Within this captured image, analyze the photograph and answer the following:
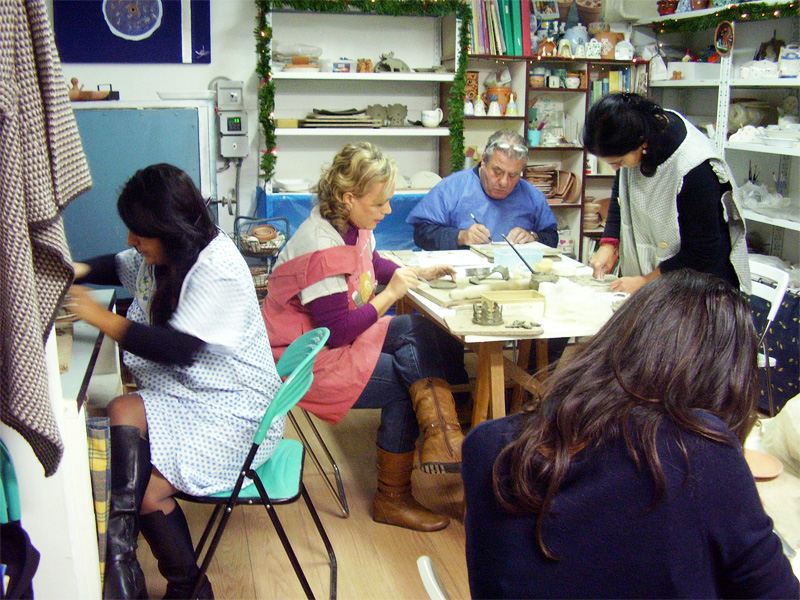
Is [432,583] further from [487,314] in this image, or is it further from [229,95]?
[229,95]

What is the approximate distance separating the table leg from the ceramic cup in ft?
9.81

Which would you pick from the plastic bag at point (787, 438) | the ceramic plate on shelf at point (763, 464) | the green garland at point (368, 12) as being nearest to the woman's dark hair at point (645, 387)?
the ceramic plate on shelf at point (763, 464)

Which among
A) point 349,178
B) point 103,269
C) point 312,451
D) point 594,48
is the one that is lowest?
point 312,451

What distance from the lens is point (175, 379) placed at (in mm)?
1996

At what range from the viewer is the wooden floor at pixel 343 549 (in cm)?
226

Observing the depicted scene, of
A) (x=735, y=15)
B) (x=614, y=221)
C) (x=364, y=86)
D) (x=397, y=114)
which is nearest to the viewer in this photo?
(x=614, y=221)

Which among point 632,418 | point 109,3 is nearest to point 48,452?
point 632,418

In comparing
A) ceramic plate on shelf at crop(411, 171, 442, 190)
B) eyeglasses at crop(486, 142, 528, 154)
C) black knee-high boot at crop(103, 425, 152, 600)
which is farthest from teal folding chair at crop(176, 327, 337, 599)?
ceramic plate on shelf at crop(411, 171, 442, 190)

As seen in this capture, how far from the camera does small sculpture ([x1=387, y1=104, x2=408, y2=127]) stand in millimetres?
5176

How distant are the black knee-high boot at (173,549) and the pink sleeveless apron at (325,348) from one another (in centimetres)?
60

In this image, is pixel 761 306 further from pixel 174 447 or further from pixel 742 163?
pixel 174 447

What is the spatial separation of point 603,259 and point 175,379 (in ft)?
5.82

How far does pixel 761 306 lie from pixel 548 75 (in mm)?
2557

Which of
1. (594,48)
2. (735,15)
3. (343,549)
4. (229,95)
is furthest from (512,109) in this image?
(343,549)
